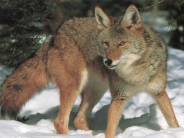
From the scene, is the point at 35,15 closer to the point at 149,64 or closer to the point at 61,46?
the point at 61,46

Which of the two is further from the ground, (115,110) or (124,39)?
(124,39)

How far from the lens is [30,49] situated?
19.7 ft

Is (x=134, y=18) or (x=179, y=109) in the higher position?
(x=134, y=18)

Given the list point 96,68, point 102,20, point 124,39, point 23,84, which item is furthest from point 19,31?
point 124,39

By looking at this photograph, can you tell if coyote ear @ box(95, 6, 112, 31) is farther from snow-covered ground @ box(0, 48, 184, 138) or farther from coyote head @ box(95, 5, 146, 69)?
snow-covered ground @ box(0, 48, 184, 138)

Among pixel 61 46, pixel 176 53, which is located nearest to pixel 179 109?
pixel 61 46

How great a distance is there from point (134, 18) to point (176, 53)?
465cm

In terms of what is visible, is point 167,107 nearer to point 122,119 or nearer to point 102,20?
point 122,119

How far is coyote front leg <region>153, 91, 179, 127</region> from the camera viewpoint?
188 inches

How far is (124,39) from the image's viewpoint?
4387 millimetres

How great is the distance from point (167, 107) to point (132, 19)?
1413 millimetres

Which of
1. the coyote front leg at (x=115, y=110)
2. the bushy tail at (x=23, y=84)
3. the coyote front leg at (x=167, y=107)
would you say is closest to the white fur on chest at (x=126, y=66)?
the coyote front leg at (x=115, y=110)

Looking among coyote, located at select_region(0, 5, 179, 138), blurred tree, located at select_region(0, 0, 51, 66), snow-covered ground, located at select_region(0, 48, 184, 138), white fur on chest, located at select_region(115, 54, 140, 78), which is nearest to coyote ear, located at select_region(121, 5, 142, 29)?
coyote, located at select_region(0, 5, 179, 138)

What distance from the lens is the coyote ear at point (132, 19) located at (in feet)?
14.1
